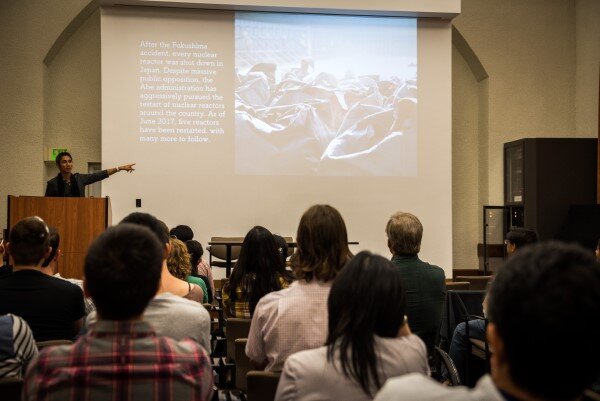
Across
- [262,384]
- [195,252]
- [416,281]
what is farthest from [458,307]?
[262,384]

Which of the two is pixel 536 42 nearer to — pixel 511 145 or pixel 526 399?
pixel 511 145

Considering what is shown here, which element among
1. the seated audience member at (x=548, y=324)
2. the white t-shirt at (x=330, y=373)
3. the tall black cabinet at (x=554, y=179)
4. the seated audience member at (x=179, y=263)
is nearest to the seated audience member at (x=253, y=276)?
the seated audience member at (x=179, y=263)

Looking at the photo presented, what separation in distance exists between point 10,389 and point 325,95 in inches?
286

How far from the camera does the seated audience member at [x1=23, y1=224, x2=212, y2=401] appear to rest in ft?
4.91

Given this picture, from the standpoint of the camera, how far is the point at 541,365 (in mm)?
975

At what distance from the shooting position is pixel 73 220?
6.33 m

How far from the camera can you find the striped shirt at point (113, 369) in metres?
1.50

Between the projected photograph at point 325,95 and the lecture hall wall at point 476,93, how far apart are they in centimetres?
159

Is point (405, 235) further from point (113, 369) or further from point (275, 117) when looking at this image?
point (275, 117)

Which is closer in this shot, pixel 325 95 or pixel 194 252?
pixel 194 252

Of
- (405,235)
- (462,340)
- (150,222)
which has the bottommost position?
(462,340)

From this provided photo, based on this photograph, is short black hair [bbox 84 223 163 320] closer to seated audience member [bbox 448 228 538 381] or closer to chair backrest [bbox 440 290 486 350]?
seated audience member [bbox 448 228 538 381]

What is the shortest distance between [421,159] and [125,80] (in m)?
4.02

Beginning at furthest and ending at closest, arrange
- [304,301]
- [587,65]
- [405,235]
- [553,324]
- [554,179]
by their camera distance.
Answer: [587,65] < [554,179] < [405,235] < [304,301] < [553,324]
